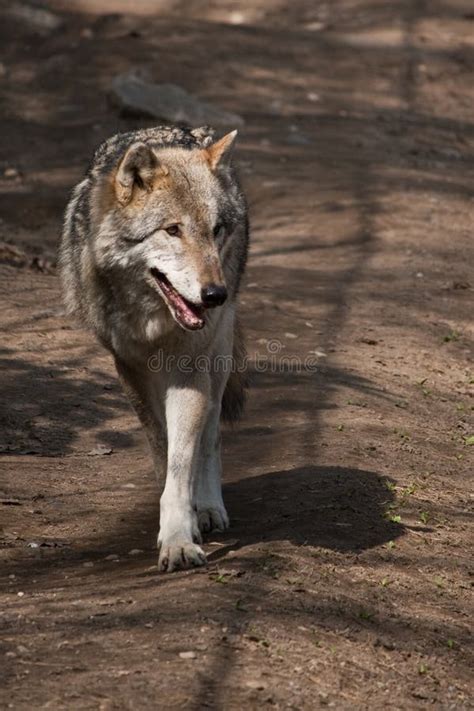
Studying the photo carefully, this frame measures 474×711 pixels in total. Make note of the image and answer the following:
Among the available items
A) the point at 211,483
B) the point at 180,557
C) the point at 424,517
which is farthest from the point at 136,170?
the point at 424,517

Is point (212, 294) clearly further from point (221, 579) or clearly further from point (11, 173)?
point (11, 173)

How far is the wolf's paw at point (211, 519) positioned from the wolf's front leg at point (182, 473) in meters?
0.34

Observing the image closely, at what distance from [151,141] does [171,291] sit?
Result: 3.35ft

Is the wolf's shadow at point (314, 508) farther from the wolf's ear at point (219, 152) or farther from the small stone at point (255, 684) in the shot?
the wolf's ear at point (219, 152)

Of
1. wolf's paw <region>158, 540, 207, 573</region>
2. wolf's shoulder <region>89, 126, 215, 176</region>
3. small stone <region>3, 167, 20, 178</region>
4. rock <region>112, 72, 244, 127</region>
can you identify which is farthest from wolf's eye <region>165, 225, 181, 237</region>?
rock <region>112, 72, 244, 127</region>

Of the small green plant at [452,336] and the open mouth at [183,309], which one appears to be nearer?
the open mouth at [183,309]

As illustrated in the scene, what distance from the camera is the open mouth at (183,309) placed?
5559mm

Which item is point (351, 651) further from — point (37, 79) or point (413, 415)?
point (37, 79)

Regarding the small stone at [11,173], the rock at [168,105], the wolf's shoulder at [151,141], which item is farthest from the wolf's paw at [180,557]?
the rock at [168,105]

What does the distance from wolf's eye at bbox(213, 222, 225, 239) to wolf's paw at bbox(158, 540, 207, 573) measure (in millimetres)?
1341

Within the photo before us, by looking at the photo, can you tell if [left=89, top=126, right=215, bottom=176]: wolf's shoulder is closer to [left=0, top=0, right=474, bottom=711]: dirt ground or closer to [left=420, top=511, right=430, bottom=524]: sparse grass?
[left=0, top=0, right=474, bottom=711]: dirt ground

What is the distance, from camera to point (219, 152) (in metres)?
5.95

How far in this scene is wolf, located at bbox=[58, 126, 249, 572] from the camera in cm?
557

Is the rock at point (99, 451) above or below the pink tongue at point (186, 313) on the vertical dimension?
below
